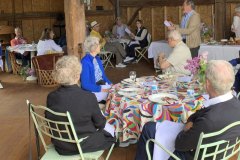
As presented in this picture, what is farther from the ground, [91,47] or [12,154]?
[91,47]

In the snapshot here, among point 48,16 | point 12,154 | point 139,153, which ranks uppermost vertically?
point 48,16

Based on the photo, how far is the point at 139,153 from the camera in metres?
2.81

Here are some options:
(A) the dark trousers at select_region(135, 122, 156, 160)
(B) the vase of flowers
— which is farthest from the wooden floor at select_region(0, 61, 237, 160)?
(B) the vase of flowers

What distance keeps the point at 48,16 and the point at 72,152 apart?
9.52 metres

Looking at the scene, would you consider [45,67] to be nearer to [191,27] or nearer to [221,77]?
[191,27]

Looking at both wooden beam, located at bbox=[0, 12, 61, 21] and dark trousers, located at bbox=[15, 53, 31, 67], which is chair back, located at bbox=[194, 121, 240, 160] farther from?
wooden beam, located at bbox=[0, 12, 61, 21]

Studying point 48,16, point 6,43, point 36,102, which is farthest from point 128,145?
point 48,16

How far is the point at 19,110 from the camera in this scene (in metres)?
5.73

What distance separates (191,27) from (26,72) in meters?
3.97

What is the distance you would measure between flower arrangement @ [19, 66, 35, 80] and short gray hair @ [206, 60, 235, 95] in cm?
628

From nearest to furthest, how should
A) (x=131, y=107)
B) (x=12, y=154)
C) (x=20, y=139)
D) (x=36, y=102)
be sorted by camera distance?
1. (x=131, y=107)
2. (x=12, y=154)
3. (x=20, y=139)
4. (x=36, y=102)

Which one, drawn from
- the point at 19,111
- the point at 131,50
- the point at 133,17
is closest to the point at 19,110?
the point at 19,111

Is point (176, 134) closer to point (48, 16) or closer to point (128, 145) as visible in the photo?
point (128, 145)

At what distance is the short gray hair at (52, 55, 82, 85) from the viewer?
9.02 feet
